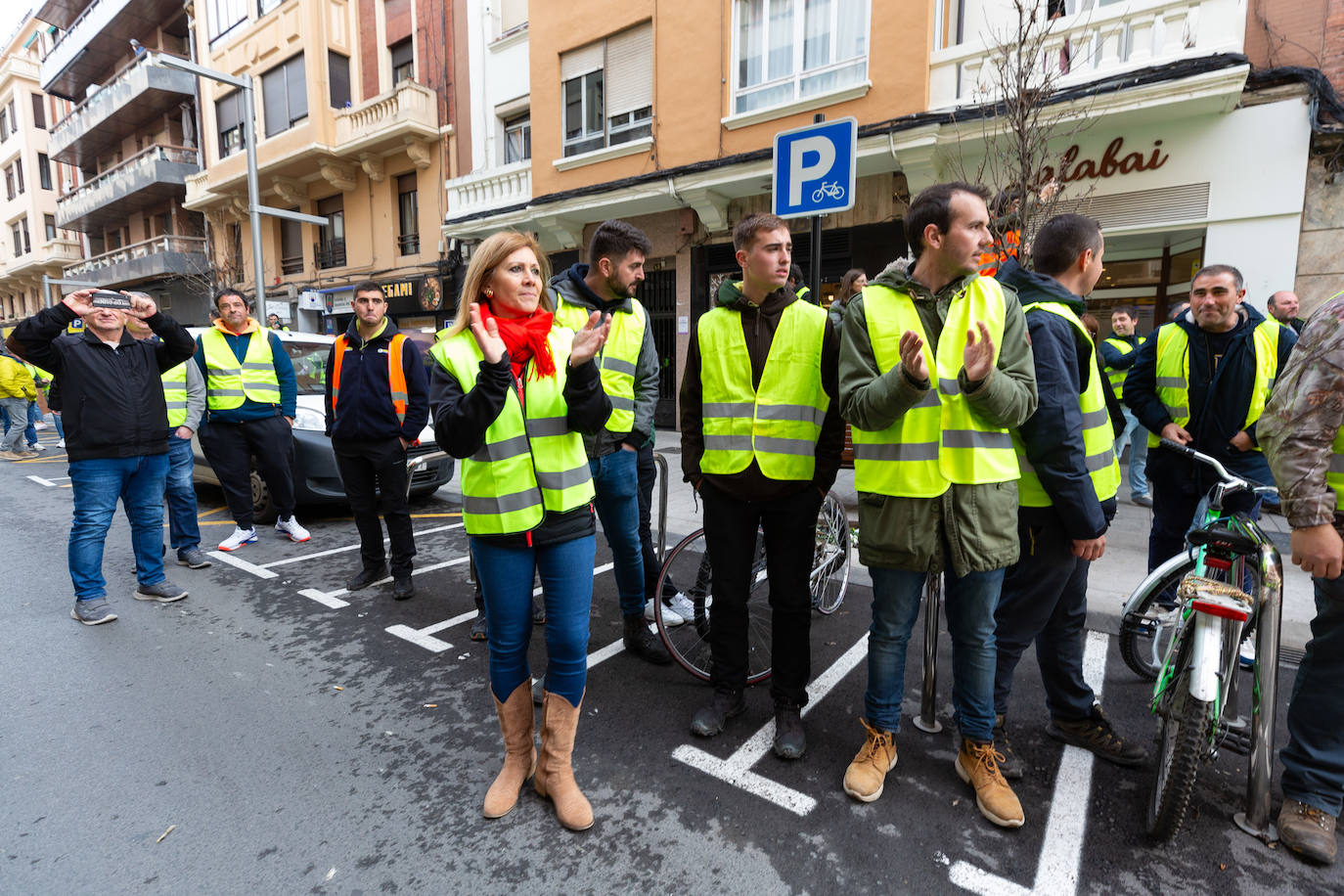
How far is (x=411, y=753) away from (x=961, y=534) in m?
2.31

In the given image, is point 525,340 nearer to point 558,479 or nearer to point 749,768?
point 558,479

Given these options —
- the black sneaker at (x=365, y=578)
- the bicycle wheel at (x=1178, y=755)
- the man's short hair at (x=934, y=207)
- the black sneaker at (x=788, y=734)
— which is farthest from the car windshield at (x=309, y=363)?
the bicycle wheel at (x=1178, y=755)

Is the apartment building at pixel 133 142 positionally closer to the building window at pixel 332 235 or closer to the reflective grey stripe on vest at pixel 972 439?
the building window at pixel 332 235

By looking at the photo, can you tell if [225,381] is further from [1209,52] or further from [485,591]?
[1209,52]

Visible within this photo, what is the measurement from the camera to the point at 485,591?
7.51ft

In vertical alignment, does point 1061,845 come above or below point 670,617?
below

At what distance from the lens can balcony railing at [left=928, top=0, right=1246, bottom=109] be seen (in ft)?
24.1

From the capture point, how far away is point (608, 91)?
12.4m

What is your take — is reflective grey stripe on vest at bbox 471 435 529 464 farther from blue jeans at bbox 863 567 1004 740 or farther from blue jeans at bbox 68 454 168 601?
blue jeans at bbox 68 454 168 601

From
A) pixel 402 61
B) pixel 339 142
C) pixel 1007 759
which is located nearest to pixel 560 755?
pixel 1007 759

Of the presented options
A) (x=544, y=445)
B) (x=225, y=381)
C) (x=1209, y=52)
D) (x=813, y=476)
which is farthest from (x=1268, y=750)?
(x=1209, y=52)

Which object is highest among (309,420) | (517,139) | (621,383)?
(517,139)

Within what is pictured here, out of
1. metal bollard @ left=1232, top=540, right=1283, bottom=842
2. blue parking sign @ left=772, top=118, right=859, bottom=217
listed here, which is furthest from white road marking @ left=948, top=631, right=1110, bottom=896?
blue parking sign @ left=772, top=118, right=859, bottom=217

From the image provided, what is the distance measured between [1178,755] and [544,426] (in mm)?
2253
